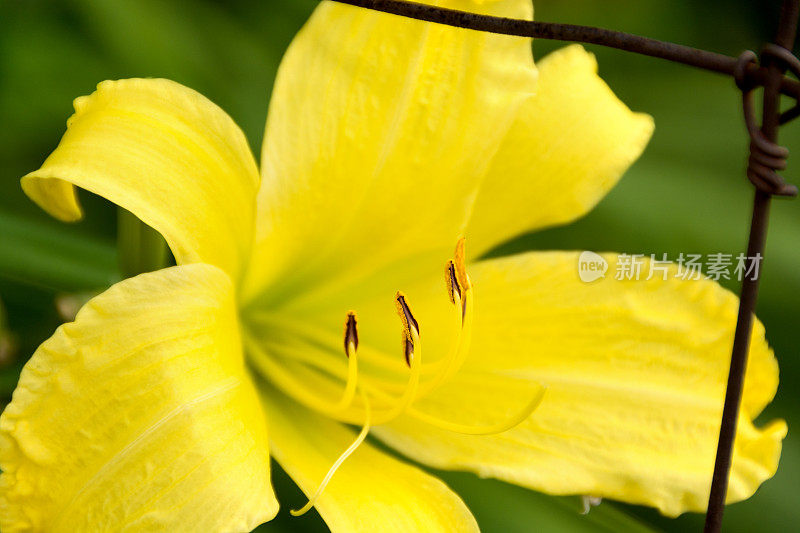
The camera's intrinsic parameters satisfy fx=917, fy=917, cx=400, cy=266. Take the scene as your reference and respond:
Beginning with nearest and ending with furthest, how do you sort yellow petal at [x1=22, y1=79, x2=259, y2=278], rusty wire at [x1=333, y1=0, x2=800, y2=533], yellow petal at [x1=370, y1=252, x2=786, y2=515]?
rusty wire at [x1=333, y1=0, x2=800, y2=533], yellow petal at [x1=22, y1=79, x2=259, y2=278], yellow petal at [x1=370, y1=252, x2=786, y2=515]

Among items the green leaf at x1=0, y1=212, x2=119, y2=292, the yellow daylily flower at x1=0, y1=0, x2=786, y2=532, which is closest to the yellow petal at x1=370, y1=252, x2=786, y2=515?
the yellow daylily flower at x1=0, y1=0, x2=786, y2=532

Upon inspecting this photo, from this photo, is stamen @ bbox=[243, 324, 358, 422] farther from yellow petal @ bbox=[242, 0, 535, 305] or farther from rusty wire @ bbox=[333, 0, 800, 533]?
rusty wire @ bbox=[333, 0, 800, 533]

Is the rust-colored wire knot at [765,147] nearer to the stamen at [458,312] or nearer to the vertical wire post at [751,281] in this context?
the vertical wire post at [751,281]

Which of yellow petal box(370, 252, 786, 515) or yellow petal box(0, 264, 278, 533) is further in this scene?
yellow petal box(370, 252, 786, 515)

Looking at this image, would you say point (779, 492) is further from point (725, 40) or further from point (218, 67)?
point (218, 67)

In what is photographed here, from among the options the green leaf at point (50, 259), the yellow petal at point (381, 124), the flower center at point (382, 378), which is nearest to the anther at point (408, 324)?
the flower center at point (382, 378)

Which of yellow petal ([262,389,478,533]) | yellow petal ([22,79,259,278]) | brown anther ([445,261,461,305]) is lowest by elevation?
yellow petal ([262,389,478,533])

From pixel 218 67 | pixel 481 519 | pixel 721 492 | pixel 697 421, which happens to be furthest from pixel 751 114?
pixel 218 67
